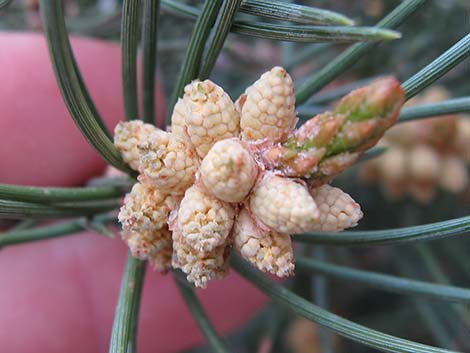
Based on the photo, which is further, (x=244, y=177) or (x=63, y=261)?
(x=63, y=261)

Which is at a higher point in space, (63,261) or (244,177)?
(244,177)

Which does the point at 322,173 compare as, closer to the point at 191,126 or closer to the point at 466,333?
the point at 191,126

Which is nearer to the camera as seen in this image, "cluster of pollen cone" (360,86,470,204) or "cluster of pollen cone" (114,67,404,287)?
"cluster of pollen cone" (114,67,404,287)

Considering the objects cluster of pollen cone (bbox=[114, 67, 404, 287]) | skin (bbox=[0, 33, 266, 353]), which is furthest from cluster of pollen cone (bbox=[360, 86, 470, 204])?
cluster of pollen cone (bbox=[114, 67, 404, 287])

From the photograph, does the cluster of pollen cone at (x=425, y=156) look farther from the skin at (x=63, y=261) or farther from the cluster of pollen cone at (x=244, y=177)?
the cluster of pollen cone at (x=244, y=177)

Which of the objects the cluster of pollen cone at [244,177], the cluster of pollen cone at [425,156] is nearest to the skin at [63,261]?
the cluster of pollen cone at [425,156]

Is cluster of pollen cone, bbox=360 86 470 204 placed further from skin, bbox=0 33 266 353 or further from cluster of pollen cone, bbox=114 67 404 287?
cluster of pollen cone, bbox=114 67 404 287
